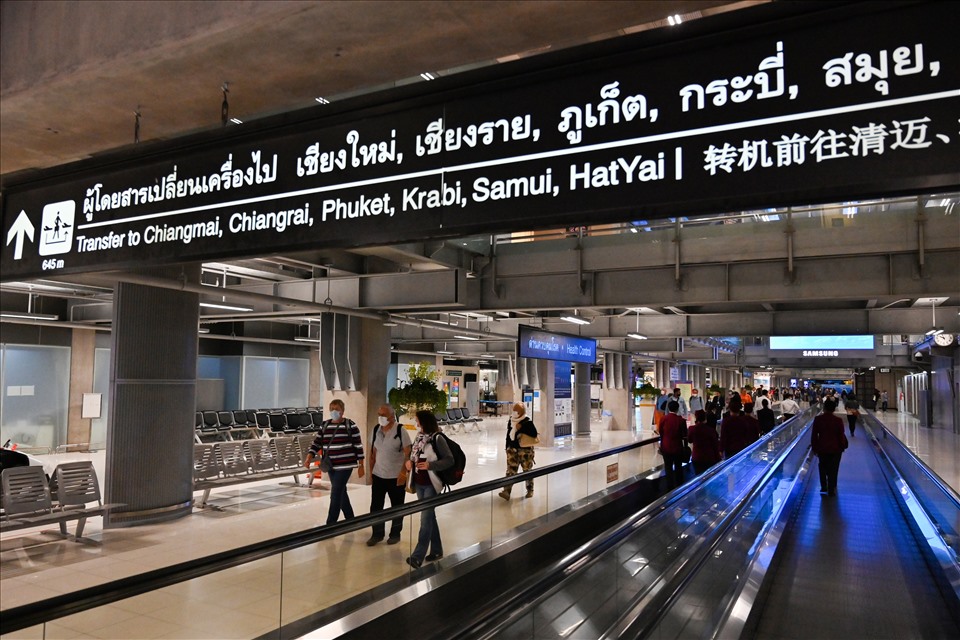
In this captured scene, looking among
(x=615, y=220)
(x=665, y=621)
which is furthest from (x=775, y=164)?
(x=665, y=621)

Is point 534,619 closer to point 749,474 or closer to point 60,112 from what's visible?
point 60,112

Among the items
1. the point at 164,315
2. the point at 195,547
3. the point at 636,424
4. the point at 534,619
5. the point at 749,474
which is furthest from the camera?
the point at 636,424

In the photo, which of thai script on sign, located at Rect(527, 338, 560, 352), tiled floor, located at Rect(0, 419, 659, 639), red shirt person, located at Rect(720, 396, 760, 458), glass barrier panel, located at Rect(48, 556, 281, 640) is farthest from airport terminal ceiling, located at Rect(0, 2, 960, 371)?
red shirt person, located at Rect(720, 396, 760, 458)

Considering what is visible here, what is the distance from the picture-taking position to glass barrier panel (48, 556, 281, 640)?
336 centimetres

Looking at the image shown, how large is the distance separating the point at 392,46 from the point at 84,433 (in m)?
23.0

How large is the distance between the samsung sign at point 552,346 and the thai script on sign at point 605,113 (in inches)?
432

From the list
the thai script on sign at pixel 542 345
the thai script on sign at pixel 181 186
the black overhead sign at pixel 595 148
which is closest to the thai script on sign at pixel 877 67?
the black overhead sign at pixel 595 148

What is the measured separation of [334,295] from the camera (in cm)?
1307

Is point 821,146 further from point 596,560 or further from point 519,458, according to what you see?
point 519,458

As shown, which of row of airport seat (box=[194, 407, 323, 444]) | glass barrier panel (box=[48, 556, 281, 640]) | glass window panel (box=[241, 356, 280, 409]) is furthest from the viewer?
glass window panel (box=[241, 356, 280, 409])

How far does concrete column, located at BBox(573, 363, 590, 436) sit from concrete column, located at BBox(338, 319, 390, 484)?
50.0ft

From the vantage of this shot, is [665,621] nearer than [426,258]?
Yes

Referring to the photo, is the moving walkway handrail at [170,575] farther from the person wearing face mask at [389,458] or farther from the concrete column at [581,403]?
the concrete column at [581,403]

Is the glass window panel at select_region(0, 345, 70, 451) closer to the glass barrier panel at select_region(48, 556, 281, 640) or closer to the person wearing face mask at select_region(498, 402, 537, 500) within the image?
the person wearing face mask at select_region(498, 402, 537, 500)
